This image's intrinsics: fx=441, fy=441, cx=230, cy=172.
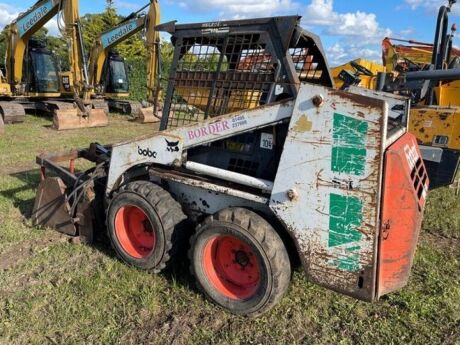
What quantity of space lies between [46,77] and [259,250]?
1344 centimetres

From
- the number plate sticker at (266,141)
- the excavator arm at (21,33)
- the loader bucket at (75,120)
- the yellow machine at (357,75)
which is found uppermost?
the excavator arm at (21,33)

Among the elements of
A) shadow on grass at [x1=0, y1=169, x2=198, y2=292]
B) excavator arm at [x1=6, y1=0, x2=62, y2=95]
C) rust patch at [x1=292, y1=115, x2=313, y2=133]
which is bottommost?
shadow on grass at [x1=0, y1=169, x2=198, y2=292]

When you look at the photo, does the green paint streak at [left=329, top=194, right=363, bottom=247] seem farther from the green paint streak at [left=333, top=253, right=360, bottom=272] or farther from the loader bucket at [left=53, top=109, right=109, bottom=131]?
the loader bucket at [left=53, top=109, right=109, bottom=131]

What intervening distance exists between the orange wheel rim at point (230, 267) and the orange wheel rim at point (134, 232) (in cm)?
69

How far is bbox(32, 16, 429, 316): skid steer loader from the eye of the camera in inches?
104

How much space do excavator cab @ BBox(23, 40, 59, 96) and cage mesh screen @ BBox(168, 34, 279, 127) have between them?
11.9m

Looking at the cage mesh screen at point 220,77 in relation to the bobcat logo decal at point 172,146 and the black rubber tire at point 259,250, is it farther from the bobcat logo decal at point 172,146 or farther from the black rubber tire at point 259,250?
the black rubber tire at point 259,250

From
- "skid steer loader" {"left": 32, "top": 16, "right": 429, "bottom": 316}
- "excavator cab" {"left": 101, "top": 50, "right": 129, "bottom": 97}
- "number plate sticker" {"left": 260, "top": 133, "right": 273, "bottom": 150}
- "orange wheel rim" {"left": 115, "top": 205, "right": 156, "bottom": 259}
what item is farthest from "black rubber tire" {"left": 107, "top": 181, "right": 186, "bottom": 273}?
"excavator cab" {"left": 101, "top": 50, "right": 129, "bottom": 97}

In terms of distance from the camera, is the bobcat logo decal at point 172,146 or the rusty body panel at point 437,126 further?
the rusty body panel at point 437,126

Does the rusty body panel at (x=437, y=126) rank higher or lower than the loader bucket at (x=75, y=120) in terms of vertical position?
higher

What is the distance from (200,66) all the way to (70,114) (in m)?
9.47

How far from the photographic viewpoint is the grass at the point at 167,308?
2.94m

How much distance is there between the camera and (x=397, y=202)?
2.73m

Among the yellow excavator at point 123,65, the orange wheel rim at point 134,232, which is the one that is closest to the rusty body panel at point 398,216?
the orange wheel rim at point 134,232
